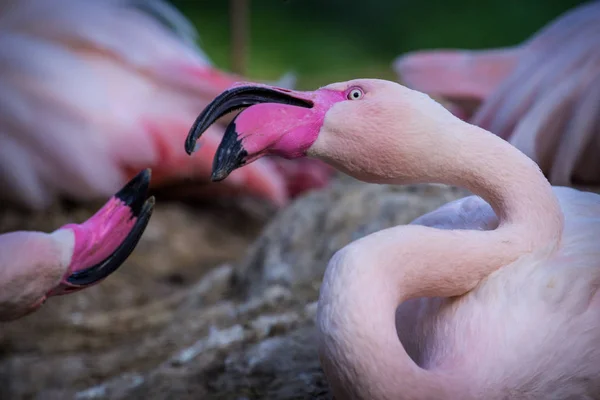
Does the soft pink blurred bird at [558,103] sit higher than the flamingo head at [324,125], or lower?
higher

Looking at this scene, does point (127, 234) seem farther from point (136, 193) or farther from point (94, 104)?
point (94, 104)

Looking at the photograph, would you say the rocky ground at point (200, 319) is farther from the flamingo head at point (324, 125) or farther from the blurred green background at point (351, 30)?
the blurred green background at point (351, 30)

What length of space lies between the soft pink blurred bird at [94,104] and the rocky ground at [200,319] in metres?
0.17

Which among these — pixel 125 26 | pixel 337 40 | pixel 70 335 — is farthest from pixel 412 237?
pixel 337 40

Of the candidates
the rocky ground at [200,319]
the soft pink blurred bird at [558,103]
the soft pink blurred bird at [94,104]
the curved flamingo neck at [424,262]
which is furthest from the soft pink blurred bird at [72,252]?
the soft pink blurred bird at [94,104]

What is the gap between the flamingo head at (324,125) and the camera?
112 cm

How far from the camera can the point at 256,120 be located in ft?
3.68

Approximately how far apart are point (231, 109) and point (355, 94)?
7.1 inches

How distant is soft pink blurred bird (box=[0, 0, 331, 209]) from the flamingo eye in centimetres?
181

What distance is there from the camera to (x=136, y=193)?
145 centimetres

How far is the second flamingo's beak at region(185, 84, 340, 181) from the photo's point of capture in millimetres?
1117

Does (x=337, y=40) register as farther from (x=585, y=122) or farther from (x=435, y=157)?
(x=435, y=157)

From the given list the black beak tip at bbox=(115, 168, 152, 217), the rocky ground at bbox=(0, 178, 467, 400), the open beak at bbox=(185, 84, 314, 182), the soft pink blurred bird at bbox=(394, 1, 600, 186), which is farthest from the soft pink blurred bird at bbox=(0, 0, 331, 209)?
the open beak at bbox=(185, 84, 314, 182)

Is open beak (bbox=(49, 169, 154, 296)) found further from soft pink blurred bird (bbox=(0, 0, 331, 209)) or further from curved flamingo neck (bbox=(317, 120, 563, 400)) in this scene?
soft pink blurred bird (bbox=(0, 0, 331, 209))
